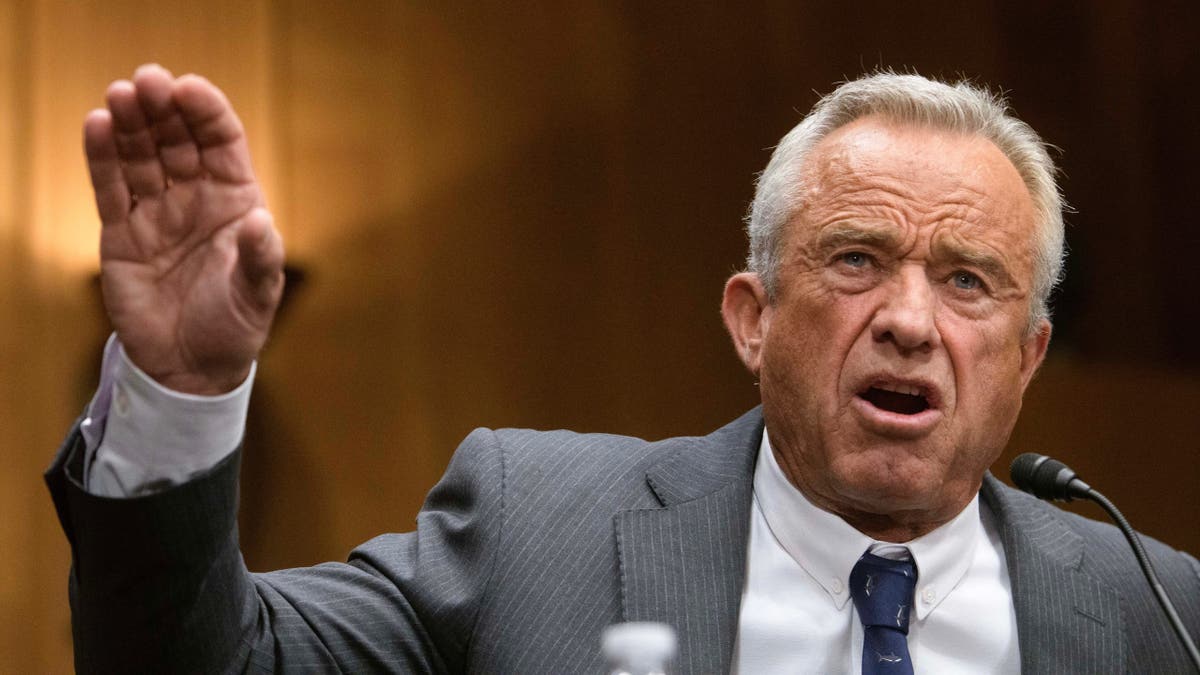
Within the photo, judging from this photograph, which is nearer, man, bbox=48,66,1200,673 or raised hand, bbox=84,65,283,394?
raised hand, bbox=84,65,283,394

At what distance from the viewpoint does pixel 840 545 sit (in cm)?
184

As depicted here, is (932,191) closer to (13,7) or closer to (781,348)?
(781,348)

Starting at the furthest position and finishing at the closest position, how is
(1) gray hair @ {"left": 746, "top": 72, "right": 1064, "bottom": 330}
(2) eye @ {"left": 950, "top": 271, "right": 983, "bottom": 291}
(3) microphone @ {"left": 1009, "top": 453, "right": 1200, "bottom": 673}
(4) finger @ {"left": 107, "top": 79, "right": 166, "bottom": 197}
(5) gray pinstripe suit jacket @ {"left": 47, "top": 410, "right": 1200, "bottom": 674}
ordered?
(1) gray hair @ {"left": 746, "top": 72, "right": 1064, "bottom": 330} → (2) eye @ {"left": 950, "top": 271, "right": 983, "bottom": 291} → (3) microphone @ {"left": 1009, "top": 453, "right": 1200, "bottom": 673} → (5) gray pinstripe suit jacket @ {"left": 47, "top": 410, "right": 1200, "bottom": 674} → (4) finger @ {"left": 107, "top": 79, "right": 166, "bottom": 197}

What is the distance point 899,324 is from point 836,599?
1.25 ft

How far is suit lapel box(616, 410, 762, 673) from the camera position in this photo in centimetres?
170

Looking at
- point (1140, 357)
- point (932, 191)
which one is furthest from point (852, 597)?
point (1140, 357)

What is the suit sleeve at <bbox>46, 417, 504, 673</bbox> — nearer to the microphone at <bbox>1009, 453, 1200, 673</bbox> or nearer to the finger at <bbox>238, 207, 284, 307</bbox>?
the finger at <bbox>238, 207, 284, 307</bbox>

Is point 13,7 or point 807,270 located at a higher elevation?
point 13,7

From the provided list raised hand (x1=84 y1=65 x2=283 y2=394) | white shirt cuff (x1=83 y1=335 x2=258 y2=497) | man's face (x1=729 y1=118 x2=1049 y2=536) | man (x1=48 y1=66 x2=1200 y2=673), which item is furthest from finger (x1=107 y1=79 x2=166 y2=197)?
man's face (x1=729 y1=118 x2=1049 y2=536)

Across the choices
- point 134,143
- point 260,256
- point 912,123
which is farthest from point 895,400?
point 134,143

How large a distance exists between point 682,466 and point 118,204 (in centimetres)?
91

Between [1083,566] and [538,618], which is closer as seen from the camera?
[538,618]

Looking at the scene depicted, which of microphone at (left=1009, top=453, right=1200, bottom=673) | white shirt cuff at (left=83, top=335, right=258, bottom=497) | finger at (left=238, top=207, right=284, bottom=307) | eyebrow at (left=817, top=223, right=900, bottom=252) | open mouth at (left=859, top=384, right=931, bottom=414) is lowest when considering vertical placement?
microphone at (left=1009, top=453, right=1200, bottom=673)

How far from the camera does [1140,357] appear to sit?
3.77 meters
